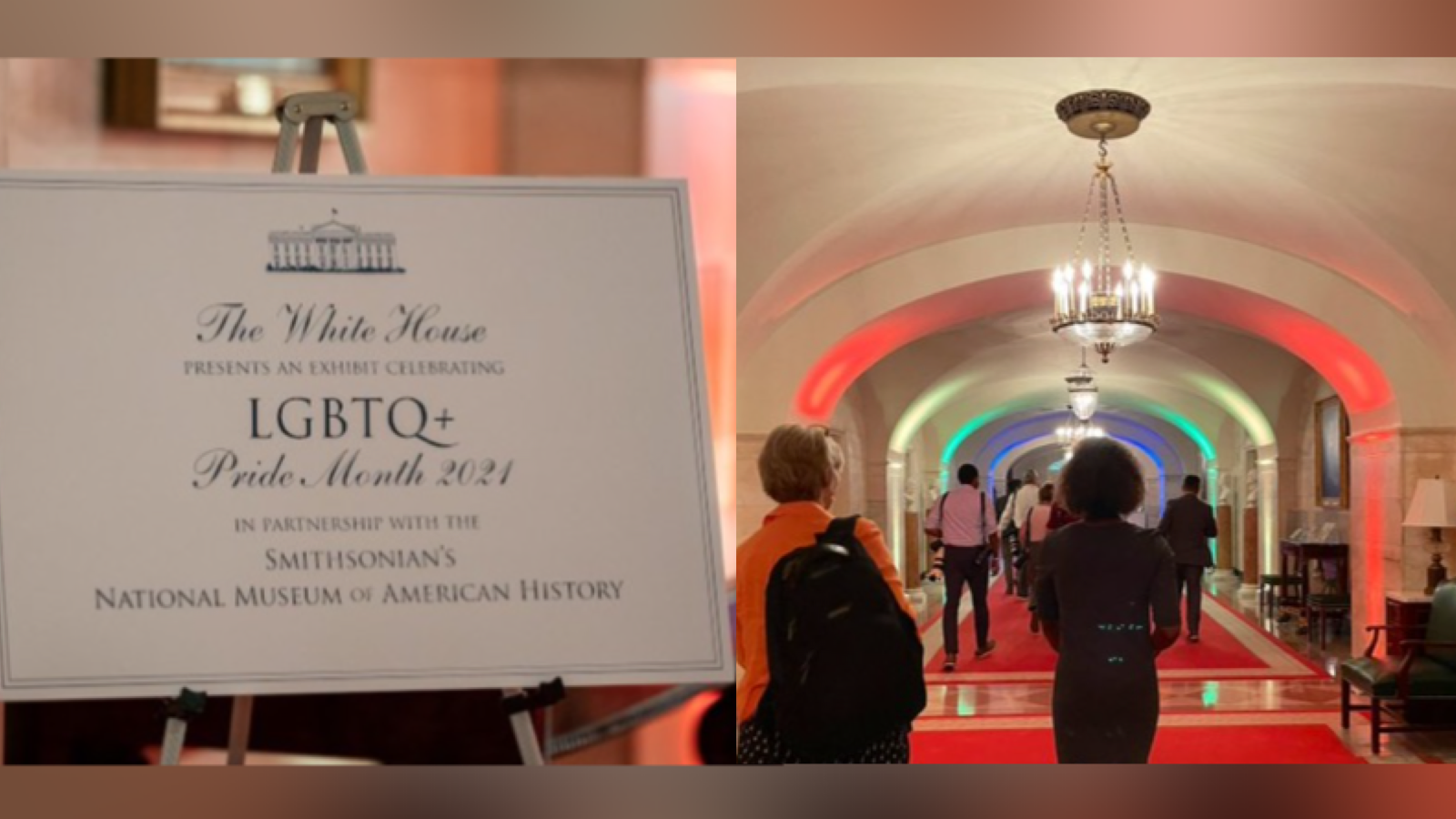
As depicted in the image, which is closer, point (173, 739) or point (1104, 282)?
point (173, 739)

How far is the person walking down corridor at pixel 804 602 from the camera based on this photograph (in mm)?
3213

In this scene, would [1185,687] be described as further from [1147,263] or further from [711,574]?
[711,574]

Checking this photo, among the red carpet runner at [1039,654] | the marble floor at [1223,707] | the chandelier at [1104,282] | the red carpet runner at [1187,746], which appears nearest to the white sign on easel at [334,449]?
the chandelier at [1104,282]

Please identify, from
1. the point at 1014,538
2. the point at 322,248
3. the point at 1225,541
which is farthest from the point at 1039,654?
the point at 1225,541

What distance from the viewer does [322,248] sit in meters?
2.39

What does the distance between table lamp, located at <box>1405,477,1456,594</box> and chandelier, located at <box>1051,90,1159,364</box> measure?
2.33 m

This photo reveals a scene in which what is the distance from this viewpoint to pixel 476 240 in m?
2.43

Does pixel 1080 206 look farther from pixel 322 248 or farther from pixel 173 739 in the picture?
pixel 173 739

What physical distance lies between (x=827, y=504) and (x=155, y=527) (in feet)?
6.50

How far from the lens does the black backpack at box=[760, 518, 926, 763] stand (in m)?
3.20

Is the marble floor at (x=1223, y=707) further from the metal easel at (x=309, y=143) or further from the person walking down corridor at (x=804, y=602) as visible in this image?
the metal easel at (x=309, y=143)

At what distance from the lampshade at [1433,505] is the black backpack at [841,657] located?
5.44 metres

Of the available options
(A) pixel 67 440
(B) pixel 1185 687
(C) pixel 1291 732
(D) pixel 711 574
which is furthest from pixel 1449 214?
(A) pixel 67 440

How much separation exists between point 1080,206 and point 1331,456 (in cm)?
679
